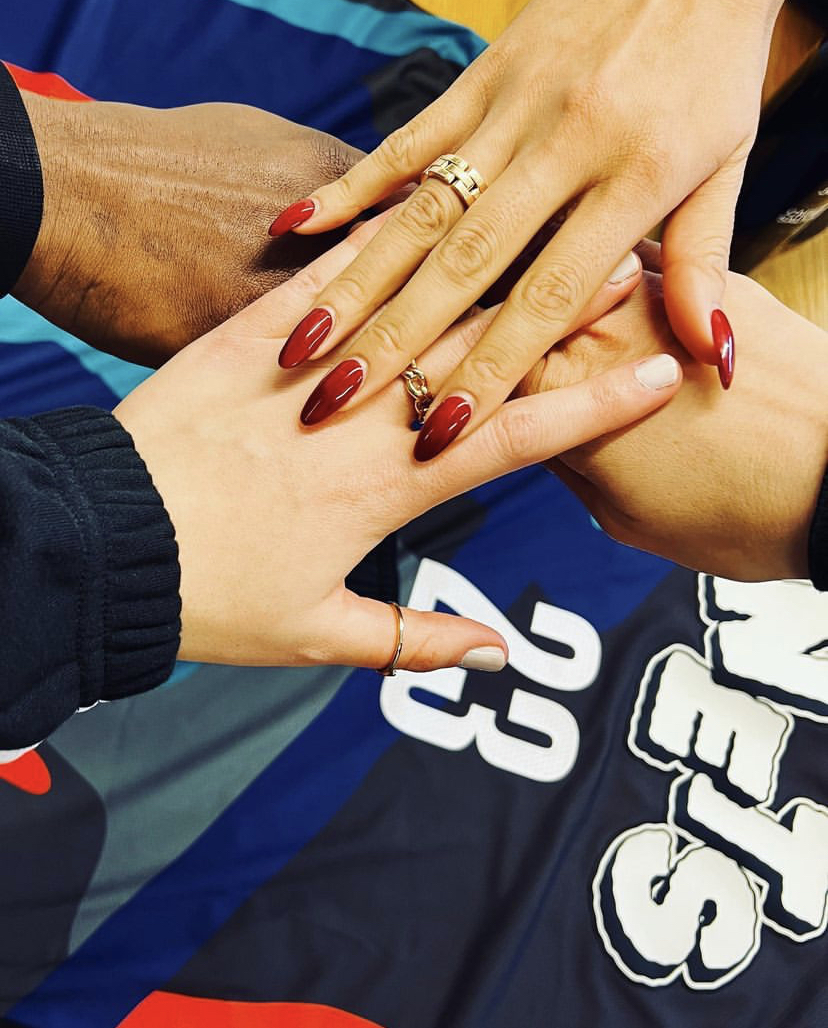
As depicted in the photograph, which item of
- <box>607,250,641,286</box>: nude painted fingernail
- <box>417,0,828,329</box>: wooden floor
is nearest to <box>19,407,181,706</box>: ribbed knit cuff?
<box>607,250,641,286</box>: nude painted fingernail

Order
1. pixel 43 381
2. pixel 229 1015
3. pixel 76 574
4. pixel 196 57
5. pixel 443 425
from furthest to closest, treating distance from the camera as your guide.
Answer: pixel 196 57
pixel 43 381
pixel 229 1015
pixel 443 425
pixel 76 574

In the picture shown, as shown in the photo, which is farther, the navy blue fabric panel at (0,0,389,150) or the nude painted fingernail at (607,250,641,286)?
the navy blue fabric panel at (0,0,389,150)

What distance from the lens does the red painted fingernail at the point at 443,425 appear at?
2.35 feet

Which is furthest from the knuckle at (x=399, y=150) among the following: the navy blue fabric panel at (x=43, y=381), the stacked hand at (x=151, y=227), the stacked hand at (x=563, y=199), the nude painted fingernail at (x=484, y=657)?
the navy blue fabric panel at (x=43, y=381)

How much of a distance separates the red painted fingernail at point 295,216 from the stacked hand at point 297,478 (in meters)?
0.11

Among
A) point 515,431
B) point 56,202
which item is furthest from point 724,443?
point 56,202

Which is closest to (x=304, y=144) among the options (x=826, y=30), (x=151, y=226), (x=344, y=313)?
(x=151, y=226)

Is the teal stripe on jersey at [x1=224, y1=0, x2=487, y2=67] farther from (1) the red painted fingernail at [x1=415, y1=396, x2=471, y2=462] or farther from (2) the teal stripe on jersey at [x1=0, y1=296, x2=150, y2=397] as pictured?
(1) the red painted fingernail at [x1=415, y1=396, x2=471, y2=462]

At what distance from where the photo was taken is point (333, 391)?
0.73 metres

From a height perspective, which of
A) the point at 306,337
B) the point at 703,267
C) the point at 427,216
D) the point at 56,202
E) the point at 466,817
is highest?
the point at 703,267

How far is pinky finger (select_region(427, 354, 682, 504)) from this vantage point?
2.44 feet

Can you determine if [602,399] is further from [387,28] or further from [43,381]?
[387,28]

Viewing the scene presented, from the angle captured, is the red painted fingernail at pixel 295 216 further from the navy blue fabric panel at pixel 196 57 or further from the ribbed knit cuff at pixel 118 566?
the navy blue fabric panel at pixel 196 57

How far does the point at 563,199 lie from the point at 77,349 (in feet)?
2.47
